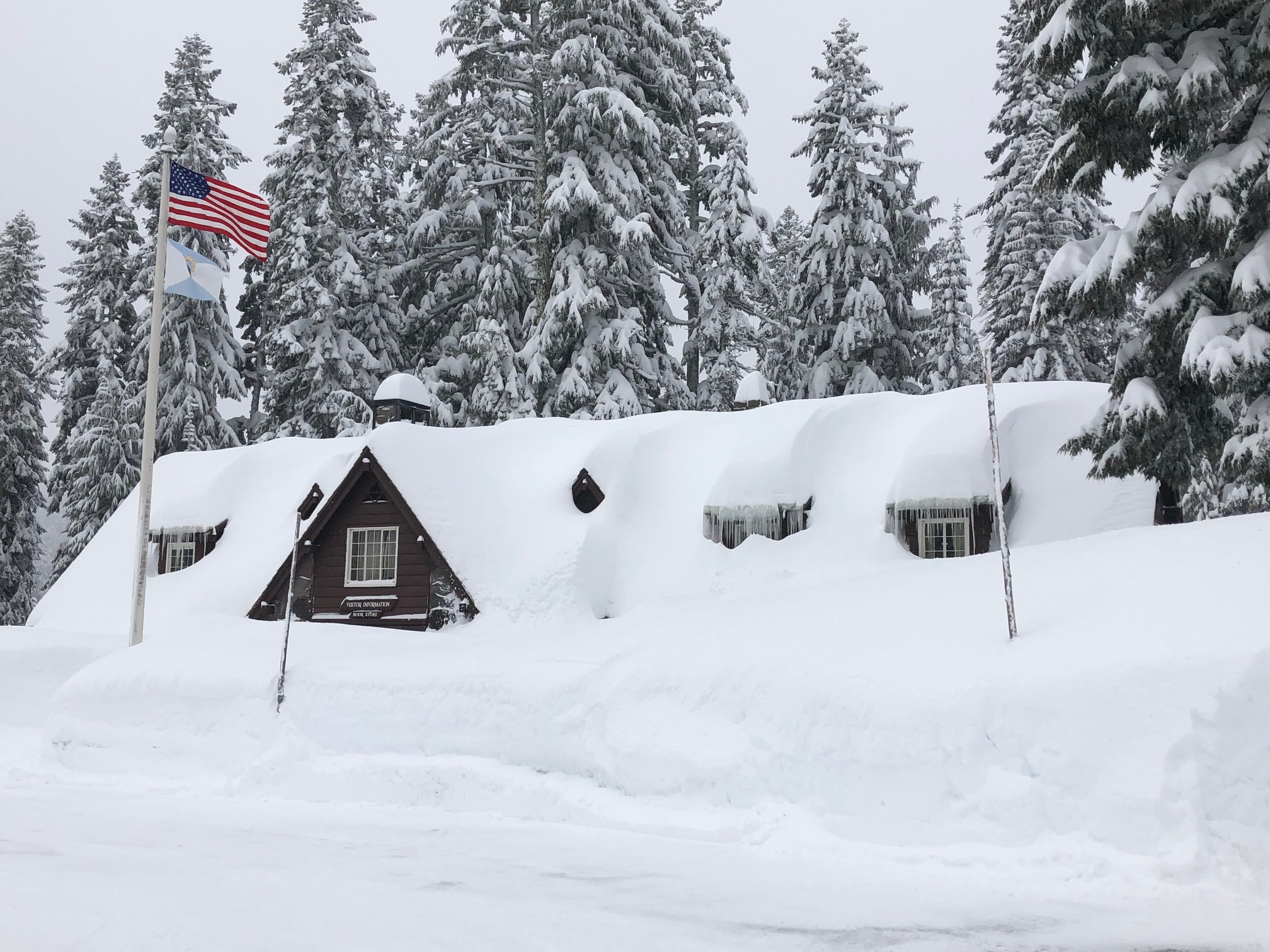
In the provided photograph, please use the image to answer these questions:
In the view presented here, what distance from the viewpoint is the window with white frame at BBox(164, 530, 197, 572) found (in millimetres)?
25078

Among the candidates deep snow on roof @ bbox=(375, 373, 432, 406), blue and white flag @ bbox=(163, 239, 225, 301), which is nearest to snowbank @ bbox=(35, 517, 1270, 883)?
blue and white flag @ bbox=(163, 239, 225, 301)

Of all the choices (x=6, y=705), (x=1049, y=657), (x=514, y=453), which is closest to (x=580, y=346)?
(x=514, y=453)

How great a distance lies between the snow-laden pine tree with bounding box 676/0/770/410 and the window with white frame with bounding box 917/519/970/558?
15.8m

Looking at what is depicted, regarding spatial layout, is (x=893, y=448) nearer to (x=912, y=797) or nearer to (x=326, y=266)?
(x=912, y=797)

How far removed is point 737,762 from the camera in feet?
38.4

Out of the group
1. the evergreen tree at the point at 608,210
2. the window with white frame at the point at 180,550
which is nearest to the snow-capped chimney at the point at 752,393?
the evergreen tree at the point at 608,210

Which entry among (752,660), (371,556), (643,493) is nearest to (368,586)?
(371,556)

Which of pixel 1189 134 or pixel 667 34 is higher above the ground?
pixel 667 34

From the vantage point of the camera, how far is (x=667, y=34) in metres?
33.1

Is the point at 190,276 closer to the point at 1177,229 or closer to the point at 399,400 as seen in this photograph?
the point at 399,400

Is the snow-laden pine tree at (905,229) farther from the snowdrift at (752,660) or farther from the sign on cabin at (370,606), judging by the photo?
the sign on cabin at (370,606)

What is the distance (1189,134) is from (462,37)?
94.9ft

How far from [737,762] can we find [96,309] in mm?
36554

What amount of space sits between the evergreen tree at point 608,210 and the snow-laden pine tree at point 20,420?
23238mm
